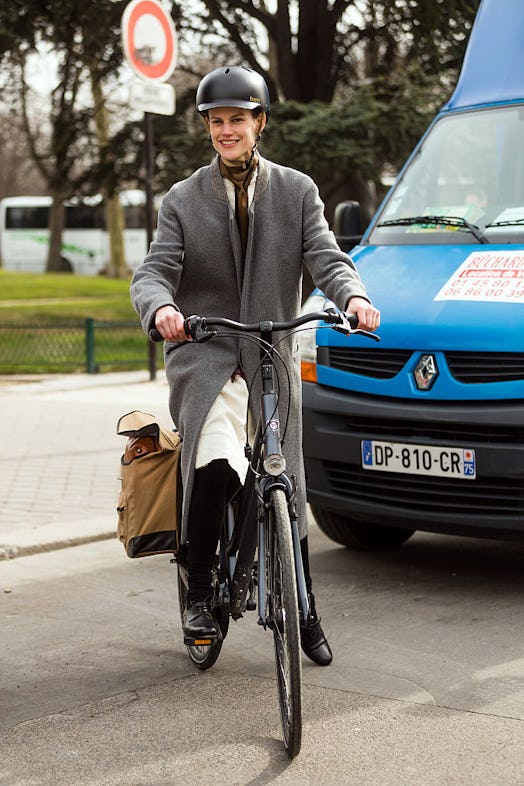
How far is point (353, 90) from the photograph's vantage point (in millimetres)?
15867

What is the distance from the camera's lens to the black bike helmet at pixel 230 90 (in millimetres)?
4020

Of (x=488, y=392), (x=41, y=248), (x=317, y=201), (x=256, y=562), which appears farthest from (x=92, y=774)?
(x=41, y=248)

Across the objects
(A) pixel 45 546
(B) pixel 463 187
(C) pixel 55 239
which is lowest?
(C) pixel 55 239

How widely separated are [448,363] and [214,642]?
5.33 feet

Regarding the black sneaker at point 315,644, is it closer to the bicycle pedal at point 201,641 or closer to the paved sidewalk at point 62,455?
the bicycle pedal at point 201,641

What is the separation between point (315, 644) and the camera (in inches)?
175

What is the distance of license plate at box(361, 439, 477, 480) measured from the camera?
513cm

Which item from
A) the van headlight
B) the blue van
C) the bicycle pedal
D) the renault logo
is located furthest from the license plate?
the bicycle pedal

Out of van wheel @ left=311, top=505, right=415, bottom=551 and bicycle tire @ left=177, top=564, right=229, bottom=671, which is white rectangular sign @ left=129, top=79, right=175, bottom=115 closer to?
van wheel @ left=311, top=505, right=415, bottom=551

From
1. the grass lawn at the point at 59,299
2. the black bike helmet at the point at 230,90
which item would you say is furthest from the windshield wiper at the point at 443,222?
the grass lawn at the point at 59,299

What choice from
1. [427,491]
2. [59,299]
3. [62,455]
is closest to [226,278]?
[427,491]

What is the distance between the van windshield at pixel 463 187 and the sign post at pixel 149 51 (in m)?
4.04

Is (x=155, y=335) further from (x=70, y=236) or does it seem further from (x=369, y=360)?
(x=70, y=236)

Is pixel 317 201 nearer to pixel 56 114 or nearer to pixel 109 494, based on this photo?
pixel 109 494
